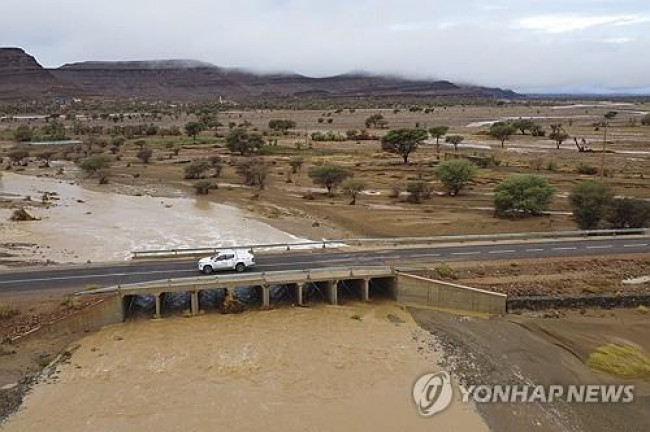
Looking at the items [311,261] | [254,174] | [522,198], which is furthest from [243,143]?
[311,261]

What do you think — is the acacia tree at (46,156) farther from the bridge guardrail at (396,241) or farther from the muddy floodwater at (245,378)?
the muddy floodwater at (245,378)

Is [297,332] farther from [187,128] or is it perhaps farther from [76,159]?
[187,128]

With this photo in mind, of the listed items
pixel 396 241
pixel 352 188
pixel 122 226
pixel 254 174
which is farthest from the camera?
pixel 254 174

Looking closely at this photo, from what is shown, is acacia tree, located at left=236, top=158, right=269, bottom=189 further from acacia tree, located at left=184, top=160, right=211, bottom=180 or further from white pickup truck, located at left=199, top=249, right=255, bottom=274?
white pickup truck, located at left=199, top=249, right=255, bottom=274

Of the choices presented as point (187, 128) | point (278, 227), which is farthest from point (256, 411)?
point (187, 128)

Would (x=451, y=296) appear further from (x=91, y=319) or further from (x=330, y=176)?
(x=330, y=176)

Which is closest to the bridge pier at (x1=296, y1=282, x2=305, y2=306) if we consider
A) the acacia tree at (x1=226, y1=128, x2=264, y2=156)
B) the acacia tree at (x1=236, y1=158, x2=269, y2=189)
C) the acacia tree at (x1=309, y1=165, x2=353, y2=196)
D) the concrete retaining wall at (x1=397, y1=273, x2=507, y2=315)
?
the concrete retaining wall at (x1=397, y1=273, x2=507, y2=315)
